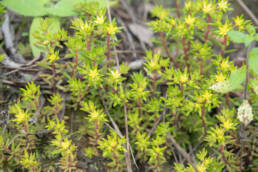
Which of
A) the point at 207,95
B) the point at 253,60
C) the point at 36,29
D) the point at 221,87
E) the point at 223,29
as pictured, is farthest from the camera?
the point at 36,29

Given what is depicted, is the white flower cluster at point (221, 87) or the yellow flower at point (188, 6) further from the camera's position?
the yellow flower at point (188, 6)

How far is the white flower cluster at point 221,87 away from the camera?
163cm

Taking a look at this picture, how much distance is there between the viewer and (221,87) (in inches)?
65.1

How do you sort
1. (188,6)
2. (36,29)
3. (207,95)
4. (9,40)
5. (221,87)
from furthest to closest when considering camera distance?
(9,40), (36,29), (188,6), (207,95), (221,87)

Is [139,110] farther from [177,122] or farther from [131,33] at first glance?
[131,33]

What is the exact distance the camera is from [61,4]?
94.0 inches

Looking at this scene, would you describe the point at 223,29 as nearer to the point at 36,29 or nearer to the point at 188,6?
the point at 188,6

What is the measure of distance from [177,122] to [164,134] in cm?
26

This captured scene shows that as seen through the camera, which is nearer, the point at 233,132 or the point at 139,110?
the point at 233,132

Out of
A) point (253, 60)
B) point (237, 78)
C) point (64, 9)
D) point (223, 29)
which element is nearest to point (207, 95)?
point (237, 78)

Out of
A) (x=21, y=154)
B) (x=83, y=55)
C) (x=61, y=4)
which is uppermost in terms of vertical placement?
(x=61, y=4)

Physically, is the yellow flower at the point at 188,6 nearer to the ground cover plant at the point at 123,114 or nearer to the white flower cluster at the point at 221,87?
the ground cover plant at the point at 123,114

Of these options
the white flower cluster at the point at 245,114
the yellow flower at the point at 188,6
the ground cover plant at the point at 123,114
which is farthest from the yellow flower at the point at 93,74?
the white flower cluster at the point at 245,114

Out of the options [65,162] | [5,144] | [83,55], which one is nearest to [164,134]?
[65,162]
